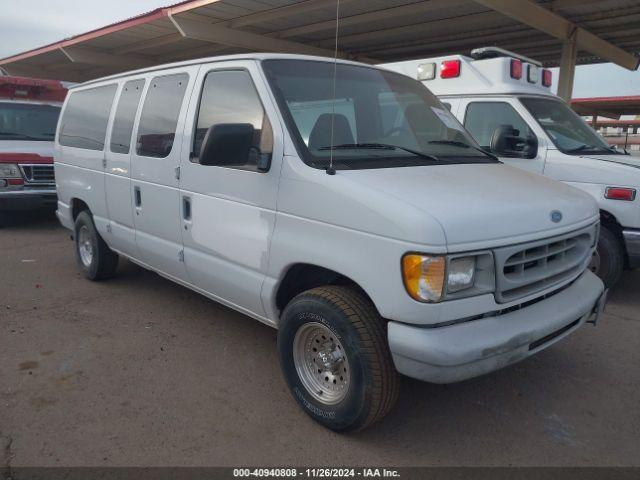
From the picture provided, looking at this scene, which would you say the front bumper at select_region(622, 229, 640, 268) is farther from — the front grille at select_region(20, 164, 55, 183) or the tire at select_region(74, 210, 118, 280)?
the front grille at select_region(20, 164, 55, 183)

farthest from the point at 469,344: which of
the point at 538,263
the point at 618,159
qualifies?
the point at 618,159

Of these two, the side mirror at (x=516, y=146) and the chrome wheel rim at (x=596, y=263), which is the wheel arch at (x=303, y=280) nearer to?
the side mirror at (x=516, y=146)

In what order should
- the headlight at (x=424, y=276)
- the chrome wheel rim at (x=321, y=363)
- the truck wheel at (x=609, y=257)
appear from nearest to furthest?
the headlight at (x=424, y=276)
the chrome wheel rim at (x=321, y=363)
the truck wheel at (x=609, y=257)

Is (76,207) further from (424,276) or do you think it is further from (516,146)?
(516,146)

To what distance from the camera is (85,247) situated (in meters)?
5.65

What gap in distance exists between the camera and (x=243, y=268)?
3.39 metres

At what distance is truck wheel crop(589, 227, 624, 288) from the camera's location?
4957mm

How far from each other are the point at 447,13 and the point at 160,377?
9680 millimetres

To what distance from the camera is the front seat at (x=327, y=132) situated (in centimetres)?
312

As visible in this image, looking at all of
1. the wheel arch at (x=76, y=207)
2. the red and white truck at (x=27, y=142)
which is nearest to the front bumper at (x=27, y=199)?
the red and white truck at (x=27, y=142)

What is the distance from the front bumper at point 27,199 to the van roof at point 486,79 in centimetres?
585

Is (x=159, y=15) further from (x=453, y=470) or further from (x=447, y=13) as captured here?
(x=453, y=470)

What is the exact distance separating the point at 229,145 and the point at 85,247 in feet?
11.1

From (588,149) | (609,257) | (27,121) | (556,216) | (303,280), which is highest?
(27,121)
